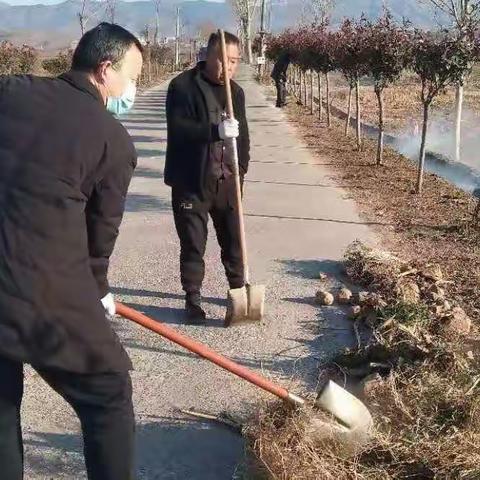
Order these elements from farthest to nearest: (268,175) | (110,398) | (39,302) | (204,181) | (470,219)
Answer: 1. (268,175)
2. (470,219)
3. (204,181)
4. (110,398)
5. (39,302)

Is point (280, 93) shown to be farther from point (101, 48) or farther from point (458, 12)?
point (101, 48)

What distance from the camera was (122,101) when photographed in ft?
9.00

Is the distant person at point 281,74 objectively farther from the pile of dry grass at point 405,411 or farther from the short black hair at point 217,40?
the pile of dry grass at point 405,411

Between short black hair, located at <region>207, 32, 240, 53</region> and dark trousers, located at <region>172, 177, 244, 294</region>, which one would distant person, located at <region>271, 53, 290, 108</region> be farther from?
short black hair, located at <region>207, 32, 240, 53</region>

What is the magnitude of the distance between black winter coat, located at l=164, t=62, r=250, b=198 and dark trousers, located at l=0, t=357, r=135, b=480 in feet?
7.95

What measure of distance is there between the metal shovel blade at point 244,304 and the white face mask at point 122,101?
213 centimetres

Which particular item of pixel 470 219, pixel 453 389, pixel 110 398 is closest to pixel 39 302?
pixel 110 398

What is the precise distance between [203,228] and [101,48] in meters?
2.59

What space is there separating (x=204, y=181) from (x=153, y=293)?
A: 1192 millimetres

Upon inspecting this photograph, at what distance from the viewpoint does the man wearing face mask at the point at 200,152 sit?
4.68 metres

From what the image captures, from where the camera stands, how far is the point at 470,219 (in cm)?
784

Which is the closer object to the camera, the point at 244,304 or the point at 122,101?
the point at 122,101

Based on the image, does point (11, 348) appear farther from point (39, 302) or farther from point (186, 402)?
point (186, 402)

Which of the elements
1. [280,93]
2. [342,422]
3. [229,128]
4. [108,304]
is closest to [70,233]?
[108,304]
